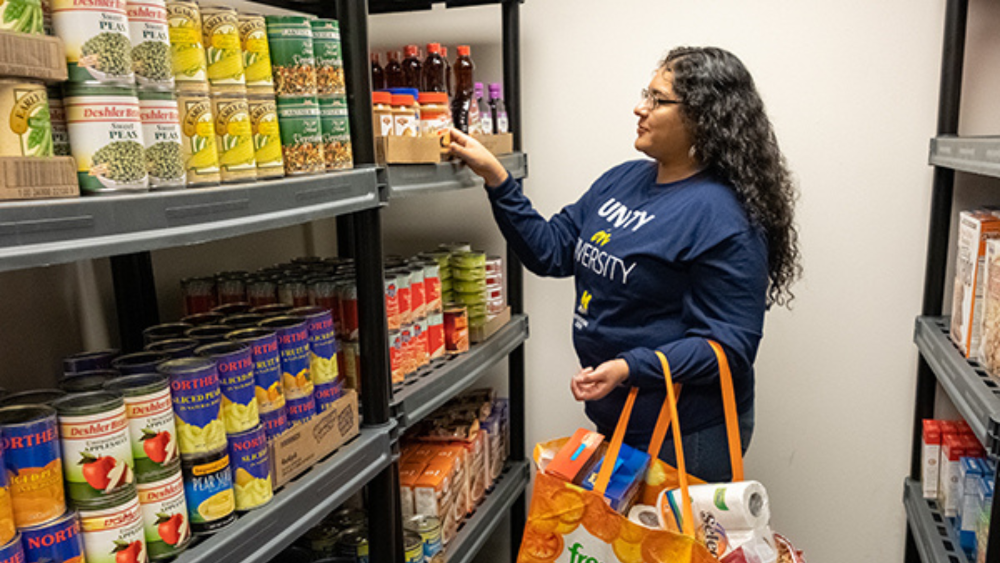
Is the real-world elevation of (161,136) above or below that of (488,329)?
above

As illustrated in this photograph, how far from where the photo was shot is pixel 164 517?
3.52 ft

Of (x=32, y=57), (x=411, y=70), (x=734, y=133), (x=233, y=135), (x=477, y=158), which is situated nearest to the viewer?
(x=32, y=57)

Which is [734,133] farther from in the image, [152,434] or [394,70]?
[152,434]

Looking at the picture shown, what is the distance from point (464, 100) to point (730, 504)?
1331mm

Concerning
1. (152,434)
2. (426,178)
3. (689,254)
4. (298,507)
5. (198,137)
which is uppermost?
Result: (198,137)

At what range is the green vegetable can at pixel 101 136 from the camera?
0.93 meters

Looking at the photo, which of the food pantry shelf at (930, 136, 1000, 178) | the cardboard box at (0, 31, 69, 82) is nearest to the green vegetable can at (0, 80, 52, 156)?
the cardboard box at (0, 31, 69, 82)

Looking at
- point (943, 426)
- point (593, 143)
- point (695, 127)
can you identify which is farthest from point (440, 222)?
point (943, 426)

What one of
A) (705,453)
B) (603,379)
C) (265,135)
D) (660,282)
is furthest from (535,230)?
(265,135)

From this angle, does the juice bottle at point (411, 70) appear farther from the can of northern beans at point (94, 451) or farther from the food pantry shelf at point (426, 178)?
the can of northern beans at point (94, 451)

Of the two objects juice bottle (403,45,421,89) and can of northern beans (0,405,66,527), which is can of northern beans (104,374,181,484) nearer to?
can of northern beans (0,405,66,527)

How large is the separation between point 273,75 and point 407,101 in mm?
437

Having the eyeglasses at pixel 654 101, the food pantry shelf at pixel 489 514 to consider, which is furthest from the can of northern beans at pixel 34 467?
the eyeglasses at pixel 654 101

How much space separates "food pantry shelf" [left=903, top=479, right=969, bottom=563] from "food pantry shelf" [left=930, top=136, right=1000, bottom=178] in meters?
0.93
